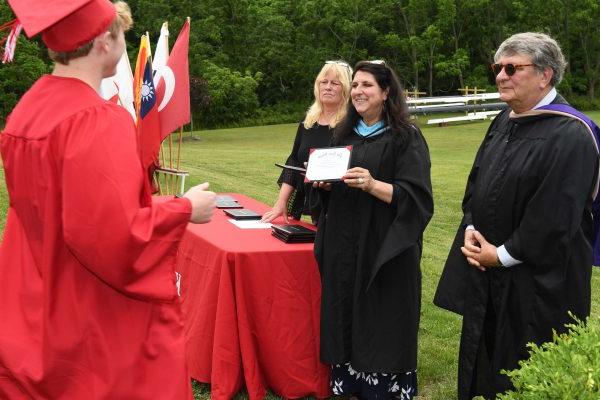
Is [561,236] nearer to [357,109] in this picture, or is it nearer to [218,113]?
[357,109]

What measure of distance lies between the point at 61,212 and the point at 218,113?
40383 millimetres

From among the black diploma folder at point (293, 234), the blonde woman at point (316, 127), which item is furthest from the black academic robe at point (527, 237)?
the blonde woman at point (316, 127)

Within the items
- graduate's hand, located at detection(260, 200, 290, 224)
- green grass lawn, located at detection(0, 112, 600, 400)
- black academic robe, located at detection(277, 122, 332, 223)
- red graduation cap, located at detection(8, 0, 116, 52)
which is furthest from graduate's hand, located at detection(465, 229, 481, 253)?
red graduation cap, located at detection(8, 0, 116, 52)

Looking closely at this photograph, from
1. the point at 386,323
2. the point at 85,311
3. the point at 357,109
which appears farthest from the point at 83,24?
the point at 386,323

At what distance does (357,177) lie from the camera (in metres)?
3.79

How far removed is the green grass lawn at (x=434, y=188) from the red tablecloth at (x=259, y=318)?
259 millimetres

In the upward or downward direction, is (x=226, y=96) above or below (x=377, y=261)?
below

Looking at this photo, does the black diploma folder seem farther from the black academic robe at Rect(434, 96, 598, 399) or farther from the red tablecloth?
the black academic robe at Rect(434, 96, 598, 399)

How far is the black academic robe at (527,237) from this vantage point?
3346mm

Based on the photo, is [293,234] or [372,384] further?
[293,234]

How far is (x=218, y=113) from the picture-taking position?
4212 centimetres

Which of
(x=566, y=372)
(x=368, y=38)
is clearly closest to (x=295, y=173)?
(x=566, y=372)

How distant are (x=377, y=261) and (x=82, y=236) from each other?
6.86ft

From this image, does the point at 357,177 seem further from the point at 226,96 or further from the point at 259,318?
the point at 226,96
